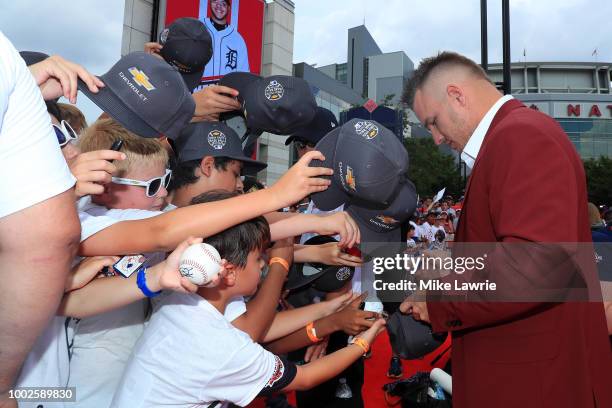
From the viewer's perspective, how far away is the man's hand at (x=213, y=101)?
121 inches

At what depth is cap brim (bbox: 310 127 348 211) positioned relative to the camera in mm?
2660

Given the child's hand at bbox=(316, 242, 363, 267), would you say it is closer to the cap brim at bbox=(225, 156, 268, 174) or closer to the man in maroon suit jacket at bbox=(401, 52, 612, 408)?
the man in maroon suit jacket at bbox=(401, 52, 612, 408)

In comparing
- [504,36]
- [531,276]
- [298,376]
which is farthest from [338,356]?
[504,36]

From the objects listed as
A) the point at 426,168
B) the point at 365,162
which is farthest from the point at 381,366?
the point at 426,168

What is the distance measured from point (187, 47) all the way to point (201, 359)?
8.47 feet

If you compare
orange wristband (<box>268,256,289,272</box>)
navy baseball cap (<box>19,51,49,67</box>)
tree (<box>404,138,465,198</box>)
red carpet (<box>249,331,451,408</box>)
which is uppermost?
tree (<box>404,138,465,198</box>)

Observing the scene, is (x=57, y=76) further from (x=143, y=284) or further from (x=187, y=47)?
(x=187, y=47)

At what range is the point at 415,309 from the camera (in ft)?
7.34

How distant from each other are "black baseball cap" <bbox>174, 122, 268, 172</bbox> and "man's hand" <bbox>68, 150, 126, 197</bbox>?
1.26 m

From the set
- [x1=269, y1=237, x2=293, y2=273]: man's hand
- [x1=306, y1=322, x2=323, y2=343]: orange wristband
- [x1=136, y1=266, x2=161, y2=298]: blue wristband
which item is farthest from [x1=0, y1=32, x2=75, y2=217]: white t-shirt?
[x1=306, y1=322, x2=323, y2=343]: orange wristband

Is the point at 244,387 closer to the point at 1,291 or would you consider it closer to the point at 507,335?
the point at 1,291

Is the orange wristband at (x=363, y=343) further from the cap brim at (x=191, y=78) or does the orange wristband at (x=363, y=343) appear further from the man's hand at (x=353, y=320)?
the cap brim at (x=191, y=78)

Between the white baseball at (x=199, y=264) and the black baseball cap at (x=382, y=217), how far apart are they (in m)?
1.57

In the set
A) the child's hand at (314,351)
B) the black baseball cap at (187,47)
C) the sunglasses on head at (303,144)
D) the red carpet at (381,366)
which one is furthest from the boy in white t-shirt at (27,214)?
the sunglasses on head at (303,144)
